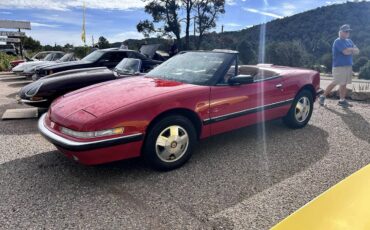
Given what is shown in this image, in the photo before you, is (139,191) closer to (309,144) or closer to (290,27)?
(309,144)

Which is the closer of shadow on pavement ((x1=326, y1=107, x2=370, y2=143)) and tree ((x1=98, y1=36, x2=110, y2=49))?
shadow on pavement ((x1=326, y1=107, x2=370, y2=143))

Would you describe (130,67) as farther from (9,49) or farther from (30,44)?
(30,44)

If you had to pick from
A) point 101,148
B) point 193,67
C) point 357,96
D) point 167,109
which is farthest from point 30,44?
point 101,148

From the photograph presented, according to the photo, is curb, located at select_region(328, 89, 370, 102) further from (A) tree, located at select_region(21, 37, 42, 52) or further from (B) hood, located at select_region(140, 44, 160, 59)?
(A) tree, located at select_region(21, 37, 42, 52)

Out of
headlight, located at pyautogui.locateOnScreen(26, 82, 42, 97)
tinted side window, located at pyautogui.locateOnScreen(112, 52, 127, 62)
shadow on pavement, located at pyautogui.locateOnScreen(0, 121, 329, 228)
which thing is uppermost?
tinted side window, located at pyautogui.locateOnScreen(112, 52, 127, 62)

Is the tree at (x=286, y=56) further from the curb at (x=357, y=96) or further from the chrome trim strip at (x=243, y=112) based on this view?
the chrome trim strip at (x=243, y=112)

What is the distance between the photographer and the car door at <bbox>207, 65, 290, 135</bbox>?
354 centimetres

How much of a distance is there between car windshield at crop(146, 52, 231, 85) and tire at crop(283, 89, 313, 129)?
1.45 m

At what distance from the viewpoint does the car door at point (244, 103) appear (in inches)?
139

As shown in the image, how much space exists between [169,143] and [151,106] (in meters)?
0.44

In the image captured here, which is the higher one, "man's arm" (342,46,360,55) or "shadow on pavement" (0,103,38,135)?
"man's arm" (342,46,360,55)

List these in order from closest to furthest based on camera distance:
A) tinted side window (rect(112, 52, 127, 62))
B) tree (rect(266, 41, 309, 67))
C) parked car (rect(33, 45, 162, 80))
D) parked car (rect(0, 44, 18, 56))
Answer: parked car (rect(33, 45, 162, 80))
tinted side window (rect(112, 52, 127, 62))
tree (rect(266, 41, 309, 67))
parked car (rect(0, 44, 18, 56))

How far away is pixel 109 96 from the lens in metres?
3.22

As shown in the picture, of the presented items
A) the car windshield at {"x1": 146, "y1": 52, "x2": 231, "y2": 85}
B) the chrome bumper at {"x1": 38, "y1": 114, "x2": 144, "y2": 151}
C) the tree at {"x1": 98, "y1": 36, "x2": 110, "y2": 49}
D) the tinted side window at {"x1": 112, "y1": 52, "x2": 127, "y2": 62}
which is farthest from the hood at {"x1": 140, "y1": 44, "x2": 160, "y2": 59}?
the tree at {"x1": 98, "y1": 36, "x2": 110, "y2": 49}
